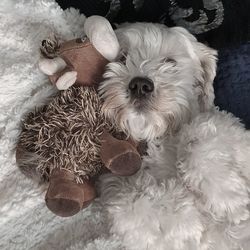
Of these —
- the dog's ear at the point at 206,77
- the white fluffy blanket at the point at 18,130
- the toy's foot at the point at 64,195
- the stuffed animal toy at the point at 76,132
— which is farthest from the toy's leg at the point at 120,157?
the dog's ear at the point at 206,77

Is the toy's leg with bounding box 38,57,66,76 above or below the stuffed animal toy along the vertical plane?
above

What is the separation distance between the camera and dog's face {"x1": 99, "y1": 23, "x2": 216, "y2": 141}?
4.97 ft

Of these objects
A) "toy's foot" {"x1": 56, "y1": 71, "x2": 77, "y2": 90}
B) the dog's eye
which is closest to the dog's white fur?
the dog's eye

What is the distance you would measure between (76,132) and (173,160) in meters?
0.33

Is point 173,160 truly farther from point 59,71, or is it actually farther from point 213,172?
point 59,71

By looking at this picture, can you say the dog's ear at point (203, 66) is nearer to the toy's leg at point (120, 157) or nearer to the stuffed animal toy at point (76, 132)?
the stuffed animal toy at point (76, 132)

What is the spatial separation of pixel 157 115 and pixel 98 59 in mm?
242

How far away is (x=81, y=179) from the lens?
1520 mm

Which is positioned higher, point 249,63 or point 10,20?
point 10,20

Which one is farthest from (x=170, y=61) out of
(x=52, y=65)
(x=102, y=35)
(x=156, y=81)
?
(x=52, y=65)

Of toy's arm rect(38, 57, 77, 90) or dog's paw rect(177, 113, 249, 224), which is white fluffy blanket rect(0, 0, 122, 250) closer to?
toy's arm rect(38, 57, 77, 90)

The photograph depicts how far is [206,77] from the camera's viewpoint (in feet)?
5.85

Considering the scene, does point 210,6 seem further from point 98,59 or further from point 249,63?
point 98,59

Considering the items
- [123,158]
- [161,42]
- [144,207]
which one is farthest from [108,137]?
[161,42]
